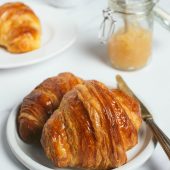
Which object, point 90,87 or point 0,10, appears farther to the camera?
point 0,10

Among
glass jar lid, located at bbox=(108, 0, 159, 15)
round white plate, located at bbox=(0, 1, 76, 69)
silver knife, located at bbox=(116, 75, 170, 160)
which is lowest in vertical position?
round white plate, located at bbox=(0, 1, 76, 69)

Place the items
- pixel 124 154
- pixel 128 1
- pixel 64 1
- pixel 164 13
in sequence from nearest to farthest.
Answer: pixel 124 154, pixel 128 1, pixel 164 13, pixel 64 1

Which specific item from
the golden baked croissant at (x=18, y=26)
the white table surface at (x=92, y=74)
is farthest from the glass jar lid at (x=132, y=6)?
the golden baked croissant at (x=18, y=26)

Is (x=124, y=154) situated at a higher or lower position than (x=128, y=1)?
lower

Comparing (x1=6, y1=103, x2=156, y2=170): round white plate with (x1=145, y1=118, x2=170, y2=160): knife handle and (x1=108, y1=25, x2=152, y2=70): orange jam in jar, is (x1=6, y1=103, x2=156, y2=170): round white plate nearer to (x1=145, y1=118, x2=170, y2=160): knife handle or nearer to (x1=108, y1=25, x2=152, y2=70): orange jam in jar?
(x1=145, y1=118, x2=170, y2=160): knife handle

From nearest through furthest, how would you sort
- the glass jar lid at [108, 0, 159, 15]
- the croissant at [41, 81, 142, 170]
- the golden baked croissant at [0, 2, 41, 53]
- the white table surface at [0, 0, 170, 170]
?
the croissant at [41, 81, 142, 170] → the white table surface at [0, 0, 170, 170] → the glass jar lid at [108, 0, 159, 15] → the golden baked croissant at [0, 2, 41, 53]

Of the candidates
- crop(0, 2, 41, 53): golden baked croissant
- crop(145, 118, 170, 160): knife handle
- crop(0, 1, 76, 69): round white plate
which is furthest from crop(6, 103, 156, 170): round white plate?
crop(0, 2, 41, 53): golden baked croissant

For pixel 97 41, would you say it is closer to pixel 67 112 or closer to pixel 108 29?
pixel 108 29

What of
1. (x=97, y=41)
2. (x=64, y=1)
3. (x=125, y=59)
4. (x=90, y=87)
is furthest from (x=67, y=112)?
(x=64, y=1)
